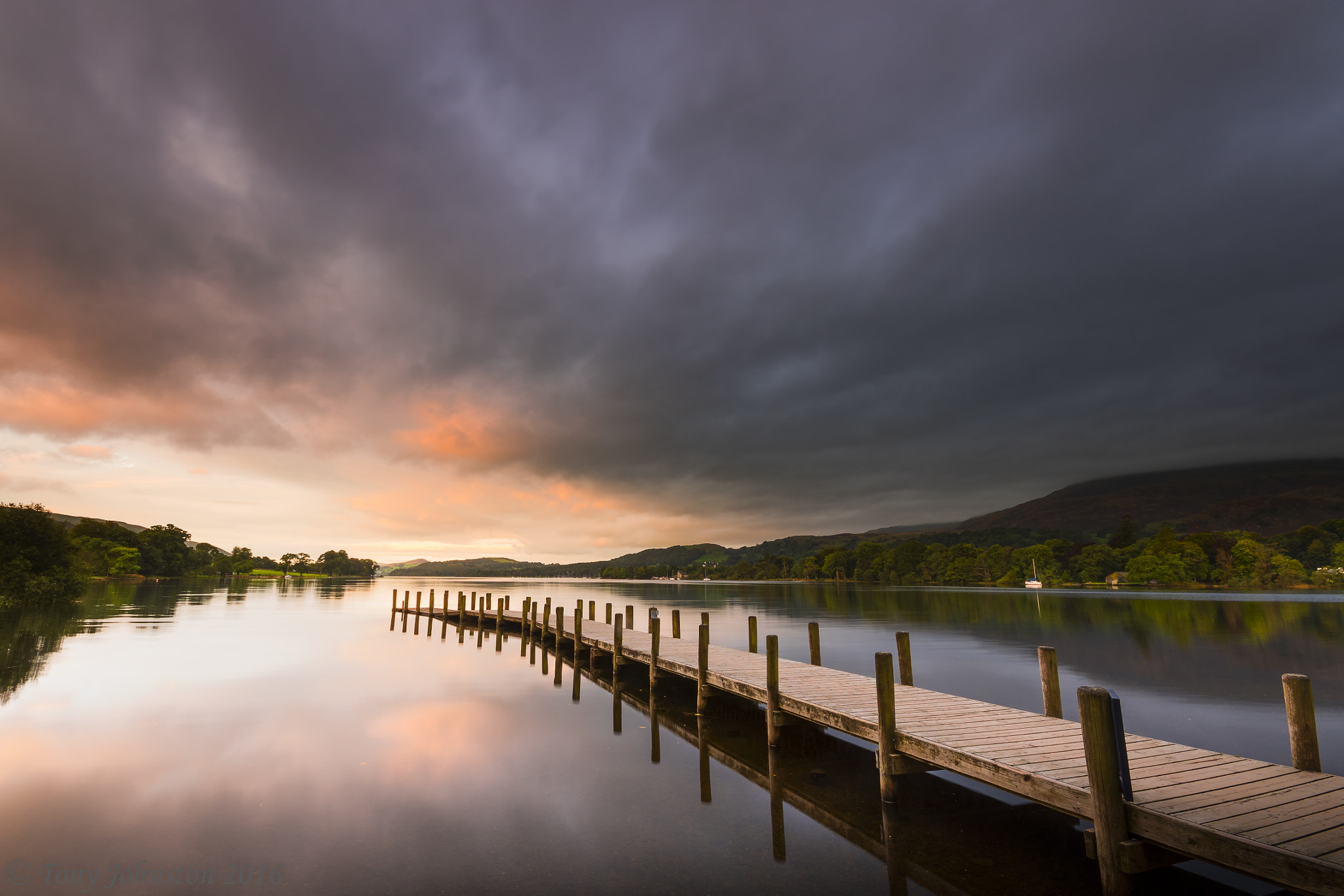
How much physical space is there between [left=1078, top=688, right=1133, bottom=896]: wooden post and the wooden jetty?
0.01 m

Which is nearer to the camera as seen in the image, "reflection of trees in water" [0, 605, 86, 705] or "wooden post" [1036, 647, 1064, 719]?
"wooden post" [1036, 647, 1064, 719]

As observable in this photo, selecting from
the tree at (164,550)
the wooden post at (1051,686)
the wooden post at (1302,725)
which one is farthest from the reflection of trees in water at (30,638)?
the tree at (164,550)

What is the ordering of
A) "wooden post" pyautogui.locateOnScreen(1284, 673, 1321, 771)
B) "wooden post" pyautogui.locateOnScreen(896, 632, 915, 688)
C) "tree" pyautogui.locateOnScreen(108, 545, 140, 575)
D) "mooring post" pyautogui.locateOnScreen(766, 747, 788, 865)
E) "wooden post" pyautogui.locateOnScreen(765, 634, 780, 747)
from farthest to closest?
"tree" pyautogui.locateOnScreen(108, 545, 140, 575)
"wooden post" pyautogui.locateOnScreen(896, 632, 915, 688)
"wooden post" pyautogui.locateOnScreen(765, 634, 780, 747)
"mooring post" pyautogui.locateOnScreen(766, 747, 788, 865)
"wooden post" pyautogui.locateOnScreen(1284, 673, 1321, 771)

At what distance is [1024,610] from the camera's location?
5934 cm

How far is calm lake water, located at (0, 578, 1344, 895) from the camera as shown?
302 inches

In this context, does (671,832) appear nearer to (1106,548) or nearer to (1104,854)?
(1104,854)

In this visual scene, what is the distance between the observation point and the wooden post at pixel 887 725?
933 cm

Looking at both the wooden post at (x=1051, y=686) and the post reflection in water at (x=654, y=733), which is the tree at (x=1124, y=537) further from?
the wooden post at (x=1051, y=686)

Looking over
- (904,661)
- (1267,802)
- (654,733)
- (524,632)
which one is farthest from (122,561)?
(1267,802)

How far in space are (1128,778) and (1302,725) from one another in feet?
8.63

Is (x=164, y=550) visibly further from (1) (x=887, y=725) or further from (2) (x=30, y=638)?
(1) (x=887, y=725)

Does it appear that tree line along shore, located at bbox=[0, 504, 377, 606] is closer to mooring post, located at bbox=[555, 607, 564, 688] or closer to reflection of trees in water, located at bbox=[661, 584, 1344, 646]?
mooring post, located at bbox=[555, 607, 564, 688]

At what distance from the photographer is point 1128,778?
6227mm

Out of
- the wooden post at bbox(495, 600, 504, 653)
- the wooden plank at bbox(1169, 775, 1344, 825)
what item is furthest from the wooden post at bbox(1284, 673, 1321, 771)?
the wooden post at bbox(495, 600, 504, 653)
